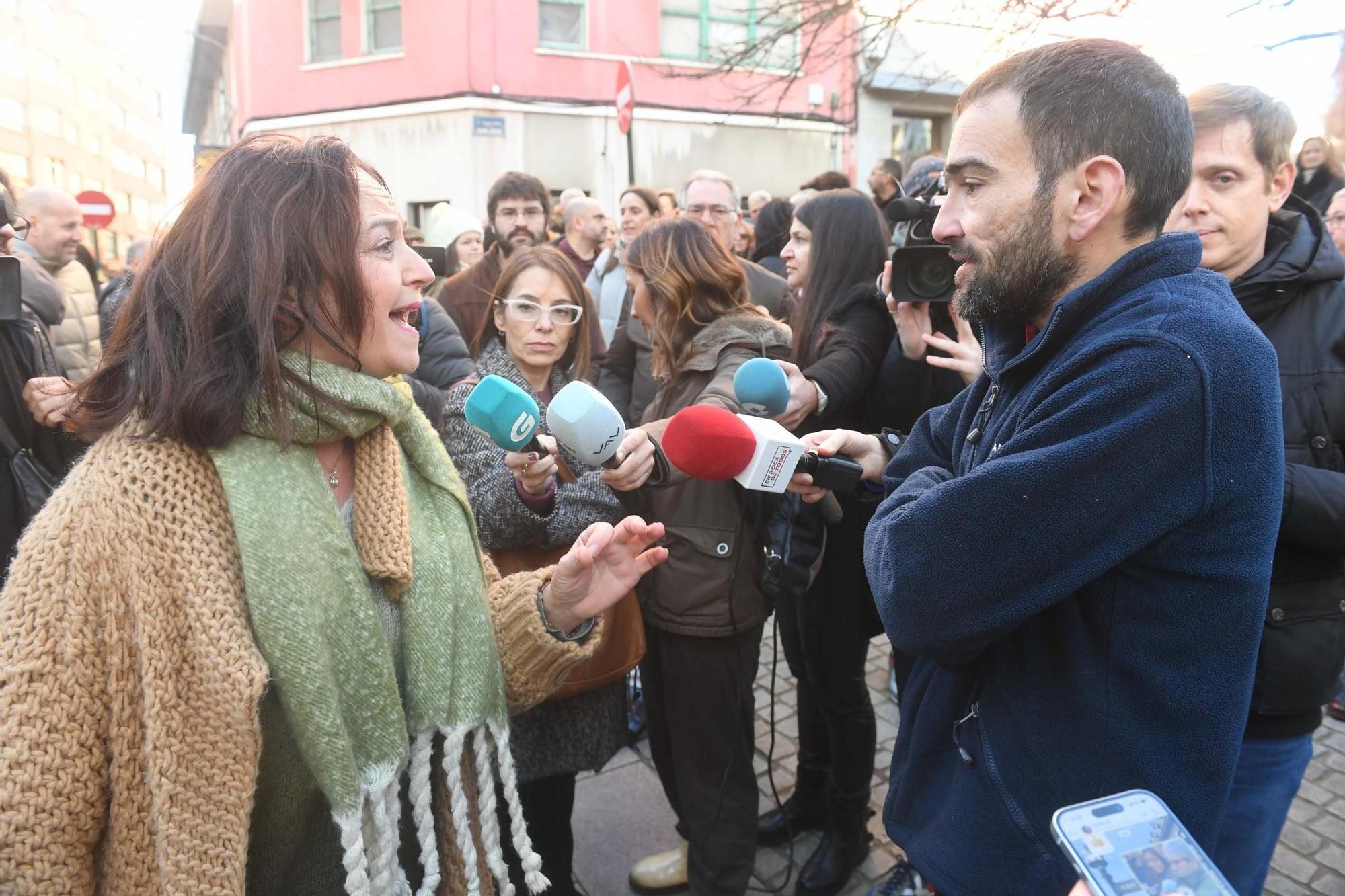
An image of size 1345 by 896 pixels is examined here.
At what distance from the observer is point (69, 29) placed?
1260 inches

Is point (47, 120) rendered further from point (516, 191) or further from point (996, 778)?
point (996, 778)

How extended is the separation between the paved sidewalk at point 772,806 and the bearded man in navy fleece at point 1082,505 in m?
1.65

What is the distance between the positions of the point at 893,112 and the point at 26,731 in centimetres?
1622

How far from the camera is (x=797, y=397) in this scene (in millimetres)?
2498

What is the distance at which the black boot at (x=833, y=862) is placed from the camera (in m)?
2.86

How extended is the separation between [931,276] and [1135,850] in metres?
1.66

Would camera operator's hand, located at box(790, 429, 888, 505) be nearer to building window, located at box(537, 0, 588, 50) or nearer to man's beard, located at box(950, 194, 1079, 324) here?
man's beard, located at box(950, 194, 1079, 324)

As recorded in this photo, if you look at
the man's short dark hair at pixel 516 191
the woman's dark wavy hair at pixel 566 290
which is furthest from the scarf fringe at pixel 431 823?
the man's short dark hair at pixel 516 191

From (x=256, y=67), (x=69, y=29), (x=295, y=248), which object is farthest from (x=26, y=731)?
(x=69, y=29)

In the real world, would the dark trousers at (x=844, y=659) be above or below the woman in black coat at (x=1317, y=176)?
below

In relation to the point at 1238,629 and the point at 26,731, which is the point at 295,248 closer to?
the point at 26,731

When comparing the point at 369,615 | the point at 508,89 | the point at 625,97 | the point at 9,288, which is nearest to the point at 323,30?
the point at 508,89

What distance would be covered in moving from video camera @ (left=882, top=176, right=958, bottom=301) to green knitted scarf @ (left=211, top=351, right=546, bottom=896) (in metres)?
1.34

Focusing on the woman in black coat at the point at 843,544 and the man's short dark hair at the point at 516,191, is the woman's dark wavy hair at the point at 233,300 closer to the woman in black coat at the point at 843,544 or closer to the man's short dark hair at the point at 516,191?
the woman in black coat at the point at 843,544
